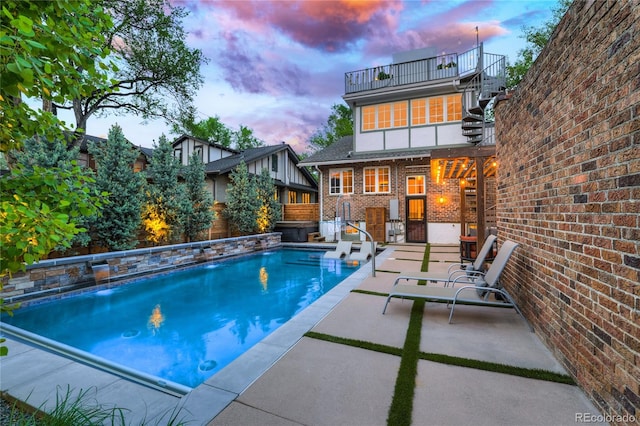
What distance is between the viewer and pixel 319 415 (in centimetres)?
209

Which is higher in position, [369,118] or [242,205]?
[369,118]

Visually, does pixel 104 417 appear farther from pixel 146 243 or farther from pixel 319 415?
pixel 146 243

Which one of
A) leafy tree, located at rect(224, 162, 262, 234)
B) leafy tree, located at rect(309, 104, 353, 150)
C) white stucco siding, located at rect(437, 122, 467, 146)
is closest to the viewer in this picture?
white stucco siding, located at rect(437, 122, 467, 146)

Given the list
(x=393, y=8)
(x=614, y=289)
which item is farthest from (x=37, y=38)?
(x=393, y=8)

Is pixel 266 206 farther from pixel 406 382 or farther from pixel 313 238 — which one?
pixel 406 382

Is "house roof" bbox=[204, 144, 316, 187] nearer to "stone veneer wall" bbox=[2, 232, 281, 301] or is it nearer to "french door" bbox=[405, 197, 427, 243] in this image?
"stone veneer wall" bbox=[2, 232, 281, 301]

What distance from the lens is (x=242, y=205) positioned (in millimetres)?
13062

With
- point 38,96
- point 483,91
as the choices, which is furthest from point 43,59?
point 483,91

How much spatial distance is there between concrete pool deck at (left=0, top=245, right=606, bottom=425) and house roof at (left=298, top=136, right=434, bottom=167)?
10.2 meters

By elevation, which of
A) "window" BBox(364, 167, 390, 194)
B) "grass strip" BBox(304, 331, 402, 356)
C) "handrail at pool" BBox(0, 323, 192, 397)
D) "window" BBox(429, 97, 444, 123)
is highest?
"window" BBox(429, 97, 444, 123)

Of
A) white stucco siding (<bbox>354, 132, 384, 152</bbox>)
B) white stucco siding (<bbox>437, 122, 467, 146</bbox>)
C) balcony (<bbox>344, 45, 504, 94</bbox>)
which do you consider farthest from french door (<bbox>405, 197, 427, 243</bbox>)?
balcony (<bbox>344, 45, 504, 94</bbox>)

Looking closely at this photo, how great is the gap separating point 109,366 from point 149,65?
13.3 meters

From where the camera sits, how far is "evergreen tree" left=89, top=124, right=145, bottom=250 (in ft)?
25.5

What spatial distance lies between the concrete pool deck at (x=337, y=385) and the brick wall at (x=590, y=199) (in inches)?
15.5
